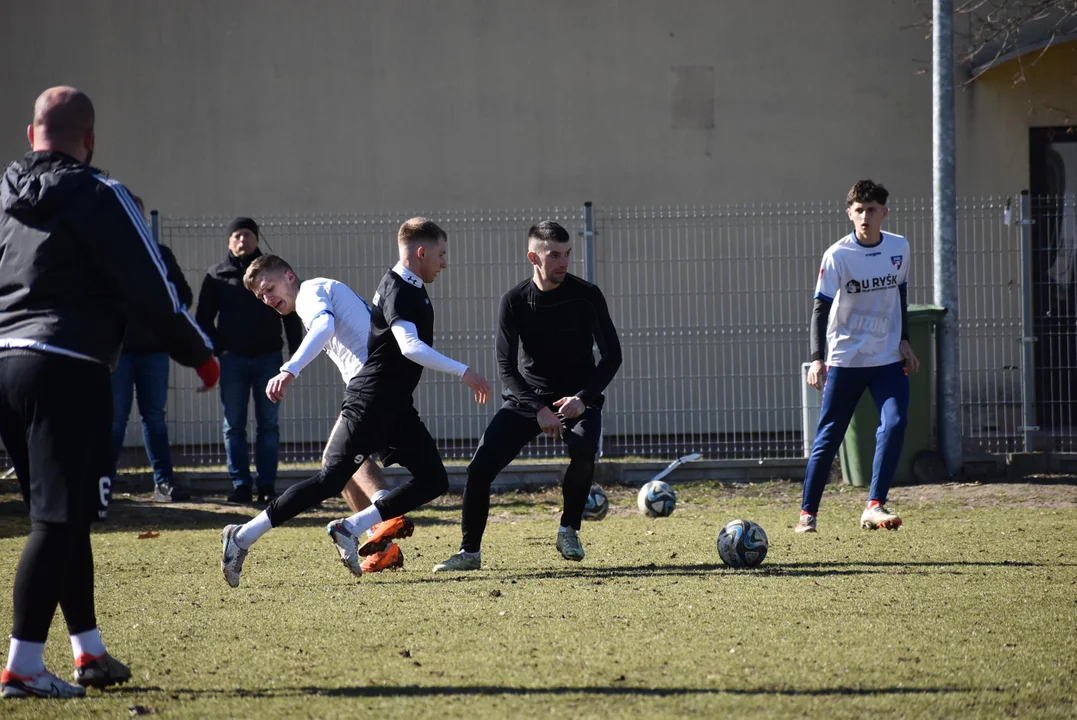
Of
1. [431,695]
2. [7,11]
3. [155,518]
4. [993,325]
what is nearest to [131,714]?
[431,695]

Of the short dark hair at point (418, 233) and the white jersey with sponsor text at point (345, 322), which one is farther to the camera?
the white jersey with sponsor text at point (345, 322)

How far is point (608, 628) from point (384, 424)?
1.83 meters

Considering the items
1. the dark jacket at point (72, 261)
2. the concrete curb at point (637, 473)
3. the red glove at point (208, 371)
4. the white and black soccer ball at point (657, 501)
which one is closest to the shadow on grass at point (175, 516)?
the concrete curb at point (637, 473)

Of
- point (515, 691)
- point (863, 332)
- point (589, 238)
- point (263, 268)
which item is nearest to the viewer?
point (515, 691)

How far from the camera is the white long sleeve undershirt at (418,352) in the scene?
5.95 metres

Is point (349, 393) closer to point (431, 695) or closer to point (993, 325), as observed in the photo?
point (431, 695)

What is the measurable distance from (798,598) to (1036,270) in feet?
25.8

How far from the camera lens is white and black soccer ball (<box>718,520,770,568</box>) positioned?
6.49 m

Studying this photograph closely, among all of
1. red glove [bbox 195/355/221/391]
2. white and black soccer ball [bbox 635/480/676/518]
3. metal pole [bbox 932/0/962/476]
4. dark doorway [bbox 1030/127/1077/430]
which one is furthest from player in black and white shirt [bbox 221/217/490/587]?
dark doorway [bbox 1030/127/1077/430]

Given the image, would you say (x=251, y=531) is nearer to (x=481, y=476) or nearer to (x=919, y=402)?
(x=481, y=476)

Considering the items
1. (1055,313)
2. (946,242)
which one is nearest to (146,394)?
(946,242)

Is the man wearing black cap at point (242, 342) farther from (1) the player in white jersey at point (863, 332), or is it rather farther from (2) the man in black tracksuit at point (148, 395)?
(1) the player in white jersey at point (863, 332)

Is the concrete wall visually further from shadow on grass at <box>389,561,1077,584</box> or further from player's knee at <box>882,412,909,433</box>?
shadow on grass at <box>389,561,1077,584</box>

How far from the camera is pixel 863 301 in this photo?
7672 millimetres
